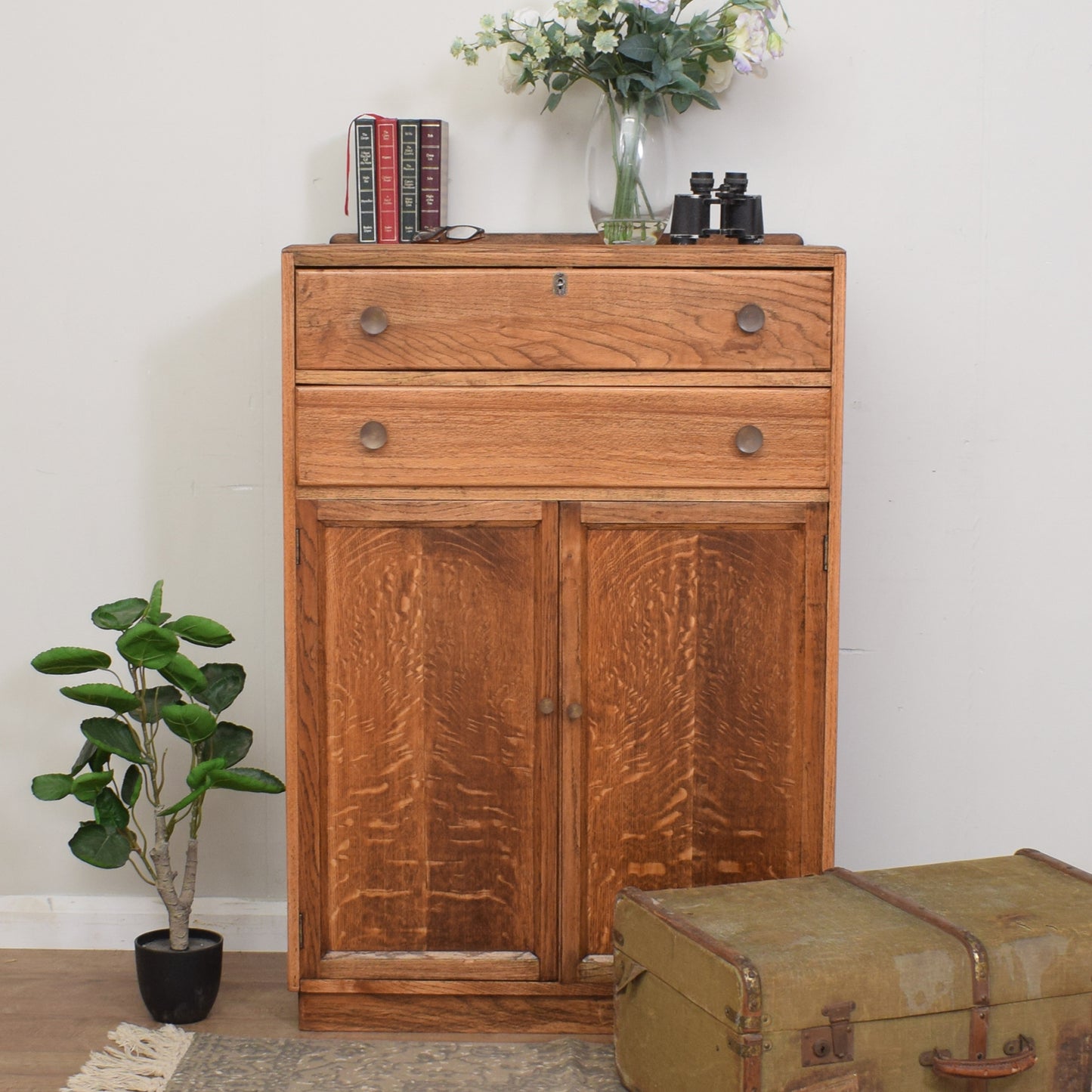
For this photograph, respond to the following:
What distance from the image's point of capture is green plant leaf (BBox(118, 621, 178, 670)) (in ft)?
6.75

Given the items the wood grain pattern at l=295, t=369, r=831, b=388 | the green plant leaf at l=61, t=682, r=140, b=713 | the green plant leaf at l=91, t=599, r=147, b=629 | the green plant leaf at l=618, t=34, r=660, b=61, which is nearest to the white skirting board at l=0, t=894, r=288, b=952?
the green plant leaf at l=61, t=682, r=140, b=713

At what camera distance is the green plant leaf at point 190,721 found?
2.07 metres

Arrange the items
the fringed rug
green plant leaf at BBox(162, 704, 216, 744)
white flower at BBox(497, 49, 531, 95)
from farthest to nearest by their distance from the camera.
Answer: white flower at BBox(497, 49, 531, 95)
green plant leaf at BBox(162, 704, 216, 744)
the fringed rug

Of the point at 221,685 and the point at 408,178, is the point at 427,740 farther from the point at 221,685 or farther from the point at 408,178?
the point at 408,178

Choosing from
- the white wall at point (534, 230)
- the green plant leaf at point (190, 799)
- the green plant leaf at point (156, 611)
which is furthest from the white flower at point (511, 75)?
the green plant leaf at point (190, 799)

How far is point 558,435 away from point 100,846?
107 cm

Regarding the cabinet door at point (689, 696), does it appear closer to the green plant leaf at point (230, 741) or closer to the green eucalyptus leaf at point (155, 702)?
the green plant leaf at point (230, 741)

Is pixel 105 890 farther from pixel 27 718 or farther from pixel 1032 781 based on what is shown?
pixel 1032 781

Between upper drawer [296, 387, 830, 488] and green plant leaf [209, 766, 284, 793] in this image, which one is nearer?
upper drawer [296, 387, 830, 488]

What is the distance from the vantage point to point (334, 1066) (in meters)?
2.02

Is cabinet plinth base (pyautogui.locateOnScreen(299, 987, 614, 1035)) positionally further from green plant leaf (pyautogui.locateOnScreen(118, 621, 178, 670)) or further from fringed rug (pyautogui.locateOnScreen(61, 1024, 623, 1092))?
green plant leaf (pyautogui.locateOnScreen(118, 621, 178, 670))

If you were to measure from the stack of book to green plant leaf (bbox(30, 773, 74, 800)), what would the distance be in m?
1.09

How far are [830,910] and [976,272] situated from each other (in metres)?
1.31

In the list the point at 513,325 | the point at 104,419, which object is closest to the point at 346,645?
the point at 513,325
